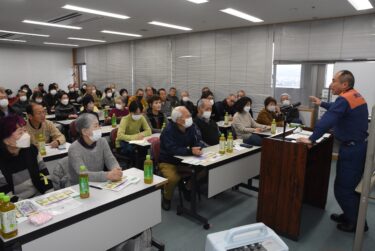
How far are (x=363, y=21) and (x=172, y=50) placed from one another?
5354mm

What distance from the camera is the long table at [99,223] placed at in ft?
5.32

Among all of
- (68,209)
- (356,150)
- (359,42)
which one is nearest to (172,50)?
(359,42)

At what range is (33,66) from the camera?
12.6m

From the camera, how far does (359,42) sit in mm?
5699

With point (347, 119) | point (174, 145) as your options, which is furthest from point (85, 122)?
point (347, 119)

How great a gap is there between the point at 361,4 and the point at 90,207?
18.2 feet

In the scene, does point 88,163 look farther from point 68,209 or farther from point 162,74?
point 162,74

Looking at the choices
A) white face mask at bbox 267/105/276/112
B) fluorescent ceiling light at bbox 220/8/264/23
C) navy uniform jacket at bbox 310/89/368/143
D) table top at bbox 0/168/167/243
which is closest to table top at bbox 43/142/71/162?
table top at bbox 0/168/167/243

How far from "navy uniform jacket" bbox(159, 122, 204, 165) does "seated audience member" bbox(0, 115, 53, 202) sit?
1.36 meters

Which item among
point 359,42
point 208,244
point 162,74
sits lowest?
point 208,244

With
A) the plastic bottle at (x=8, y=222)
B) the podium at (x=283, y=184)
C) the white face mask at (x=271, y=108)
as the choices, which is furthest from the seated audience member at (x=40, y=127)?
the white face mask at (x=271, y=108)

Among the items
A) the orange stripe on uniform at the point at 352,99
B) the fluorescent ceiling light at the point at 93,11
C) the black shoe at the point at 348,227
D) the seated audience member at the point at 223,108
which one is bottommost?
the black shoe at the point at 348,227

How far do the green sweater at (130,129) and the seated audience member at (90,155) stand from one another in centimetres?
148

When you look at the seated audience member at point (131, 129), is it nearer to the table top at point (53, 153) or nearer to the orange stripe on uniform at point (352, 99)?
the table top at point (53, 153)
